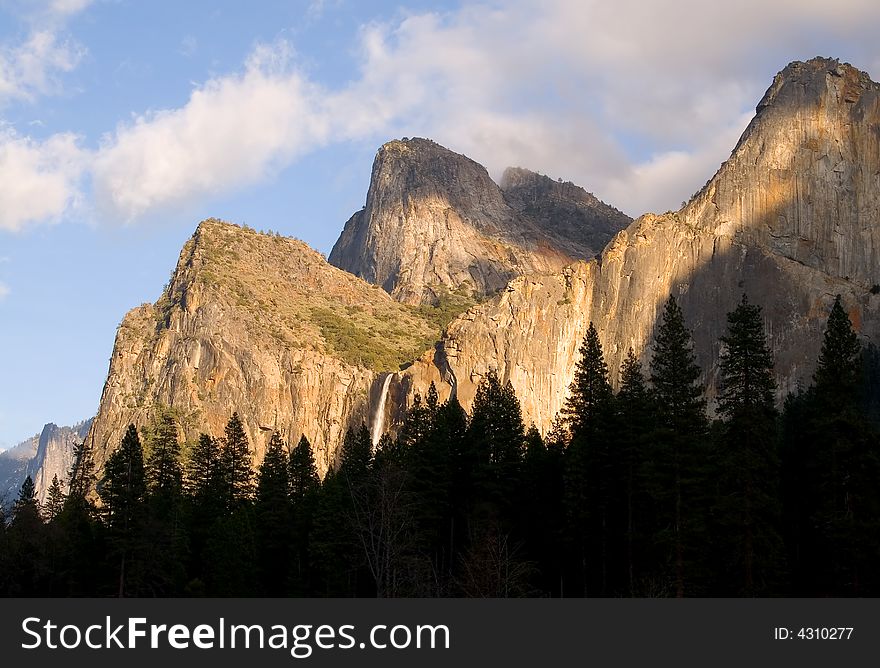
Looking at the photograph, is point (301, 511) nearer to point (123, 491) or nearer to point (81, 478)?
point (123, 491)

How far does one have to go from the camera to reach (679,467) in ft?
167

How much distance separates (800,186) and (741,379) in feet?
342

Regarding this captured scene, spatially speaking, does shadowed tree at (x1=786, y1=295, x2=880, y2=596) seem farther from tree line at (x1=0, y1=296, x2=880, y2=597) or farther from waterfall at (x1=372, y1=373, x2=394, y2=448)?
waterfall at (x1=372, y1=373, x2=394, y2=448)

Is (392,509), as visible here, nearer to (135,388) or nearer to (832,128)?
(832,128)

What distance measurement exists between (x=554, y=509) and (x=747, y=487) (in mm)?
19515

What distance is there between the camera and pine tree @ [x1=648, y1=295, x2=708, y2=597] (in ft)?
162

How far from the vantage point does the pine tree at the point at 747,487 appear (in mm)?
48156

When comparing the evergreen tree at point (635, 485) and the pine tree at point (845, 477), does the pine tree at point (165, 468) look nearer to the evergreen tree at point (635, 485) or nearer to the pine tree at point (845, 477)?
the evergreen tree at point (635, 485)

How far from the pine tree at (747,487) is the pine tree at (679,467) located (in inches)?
40.4

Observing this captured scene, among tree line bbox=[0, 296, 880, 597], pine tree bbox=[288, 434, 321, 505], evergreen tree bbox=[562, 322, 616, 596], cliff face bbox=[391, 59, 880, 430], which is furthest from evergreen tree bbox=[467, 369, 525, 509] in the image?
cliff face bbox=[391, 59, 880, 430]

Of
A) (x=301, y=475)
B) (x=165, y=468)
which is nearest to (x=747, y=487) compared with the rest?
(x=301, y=475)

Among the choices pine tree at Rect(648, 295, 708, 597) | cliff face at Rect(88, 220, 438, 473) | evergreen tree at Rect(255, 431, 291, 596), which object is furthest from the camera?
cliff face at Rect(88, 220, 438, 473)

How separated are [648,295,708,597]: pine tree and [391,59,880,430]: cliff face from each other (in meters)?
82.7

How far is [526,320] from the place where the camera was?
6358 inches
